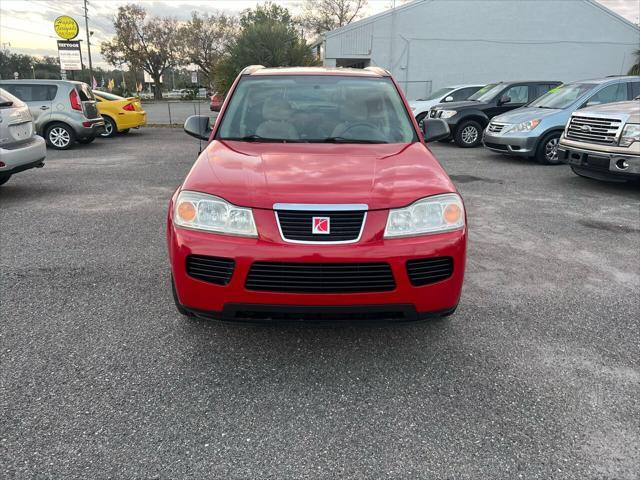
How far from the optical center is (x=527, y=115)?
10055 mm

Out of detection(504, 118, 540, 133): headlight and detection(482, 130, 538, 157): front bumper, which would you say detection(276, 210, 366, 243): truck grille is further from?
detection(504, 118, 540, 133): headlight

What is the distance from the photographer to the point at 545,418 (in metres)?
2.40

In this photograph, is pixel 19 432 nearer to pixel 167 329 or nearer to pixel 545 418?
pixel 167 329

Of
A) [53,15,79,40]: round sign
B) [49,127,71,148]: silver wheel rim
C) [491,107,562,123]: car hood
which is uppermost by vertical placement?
[53,15,79,40]: round sign

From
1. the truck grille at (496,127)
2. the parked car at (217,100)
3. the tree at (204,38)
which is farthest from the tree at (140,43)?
the truck grille at (496,127)

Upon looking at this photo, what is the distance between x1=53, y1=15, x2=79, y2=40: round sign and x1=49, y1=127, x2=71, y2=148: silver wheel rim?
10.8 m

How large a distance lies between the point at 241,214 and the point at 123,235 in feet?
10.5


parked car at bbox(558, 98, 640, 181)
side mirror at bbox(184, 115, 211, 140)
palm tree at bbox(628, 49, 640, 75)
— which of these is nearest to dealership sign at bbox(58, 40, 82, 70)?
side mirror at bbox(184, 115, 211, 140)

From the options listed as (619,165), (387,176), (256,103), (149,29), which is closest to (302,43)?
(619,165)

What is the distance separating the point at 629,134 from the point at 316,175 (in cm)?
610

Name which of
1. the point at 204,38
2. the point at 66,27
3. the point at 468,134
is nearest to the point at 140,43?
the point at 204,38

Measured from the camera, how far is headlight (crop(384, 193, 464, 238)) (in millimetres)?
2566

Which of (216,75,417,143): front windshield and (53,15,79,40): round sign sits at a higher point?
(53,15,79,40): round sign

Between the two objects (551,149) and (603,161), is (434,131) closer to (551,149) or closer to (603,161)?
(603,161)
